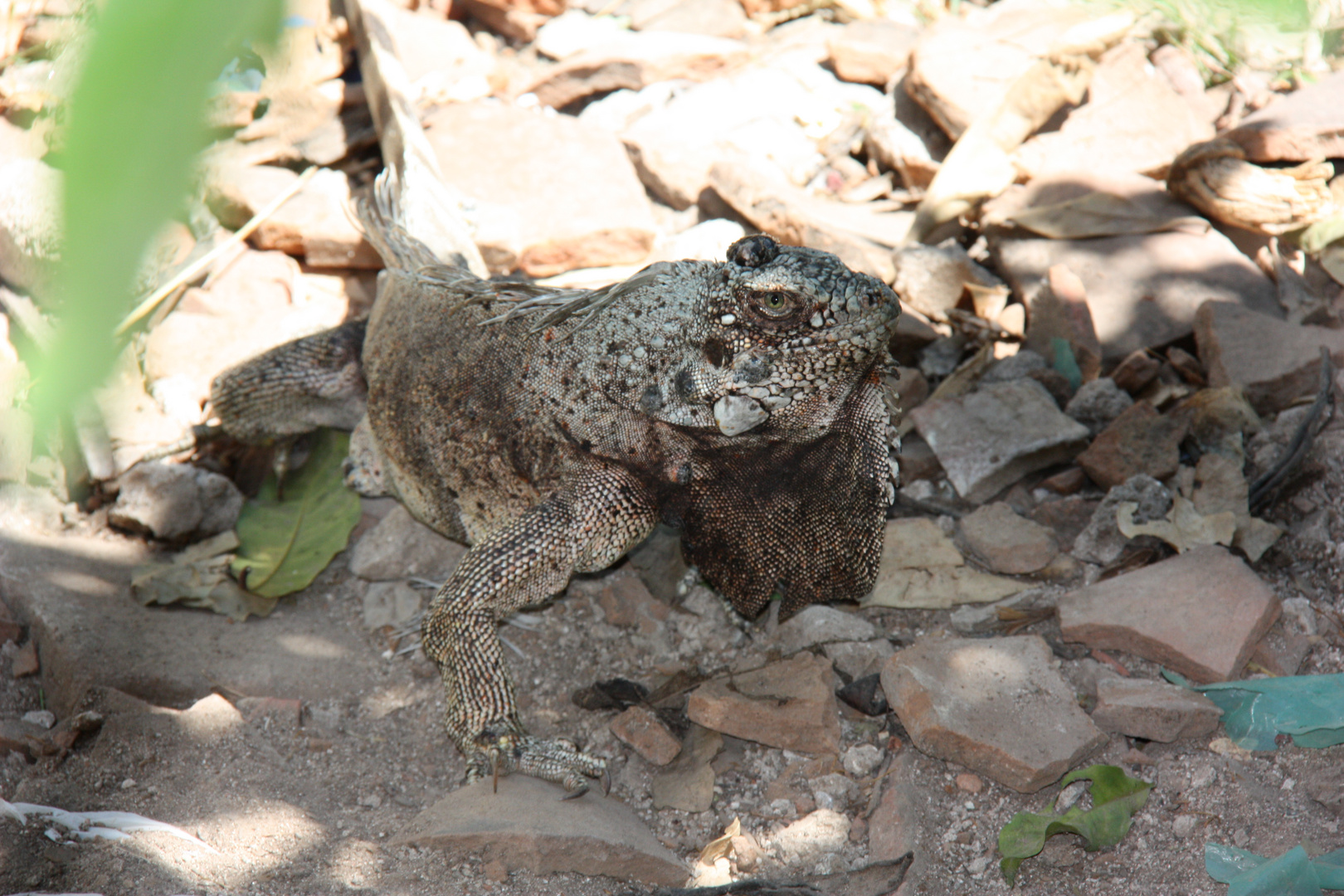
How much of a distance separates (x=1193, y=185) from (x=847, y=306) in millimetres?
3318

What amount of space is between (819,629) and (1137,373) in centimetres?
209

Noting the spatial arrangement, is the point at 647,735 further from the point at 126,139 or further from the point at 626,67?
the point at 626,67

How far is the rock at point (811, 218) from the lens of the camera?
5.11 metres

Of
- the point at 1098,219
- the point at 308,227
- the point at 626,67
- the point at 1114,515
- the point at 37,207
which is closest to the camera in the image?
the point at 37,207

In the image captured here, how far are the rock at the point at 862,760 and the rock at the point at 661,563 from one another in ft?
3.39

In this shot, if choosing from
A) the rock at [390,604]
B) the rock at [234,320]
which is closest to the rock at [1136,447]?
the rock at [390,604]

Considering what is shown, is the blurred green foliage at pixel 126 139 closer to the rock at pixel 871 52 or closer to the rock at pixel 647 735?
the rock at pixel 647 735

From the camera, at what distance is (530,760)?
3.00m

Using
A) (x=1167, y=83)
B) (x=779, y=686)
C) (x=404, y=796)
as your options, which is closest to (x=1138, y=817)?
(x=779, y=686)

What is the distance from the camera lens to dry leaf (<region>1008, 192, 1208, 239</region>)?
195 inches

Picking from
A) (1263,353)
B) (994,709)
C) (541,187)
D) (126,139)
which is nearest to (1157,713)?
(994,709)

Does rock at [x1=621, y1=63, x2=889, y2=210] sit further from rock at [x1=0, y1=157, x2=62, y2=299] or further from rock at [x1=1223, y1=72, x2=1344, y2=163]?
rock at [x1=0, y1=157, x2=62, y2=299]

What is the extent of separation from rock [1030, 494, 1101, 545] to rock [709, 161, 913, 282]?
1.62 metres

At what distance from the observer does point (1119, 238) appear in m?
4.97
